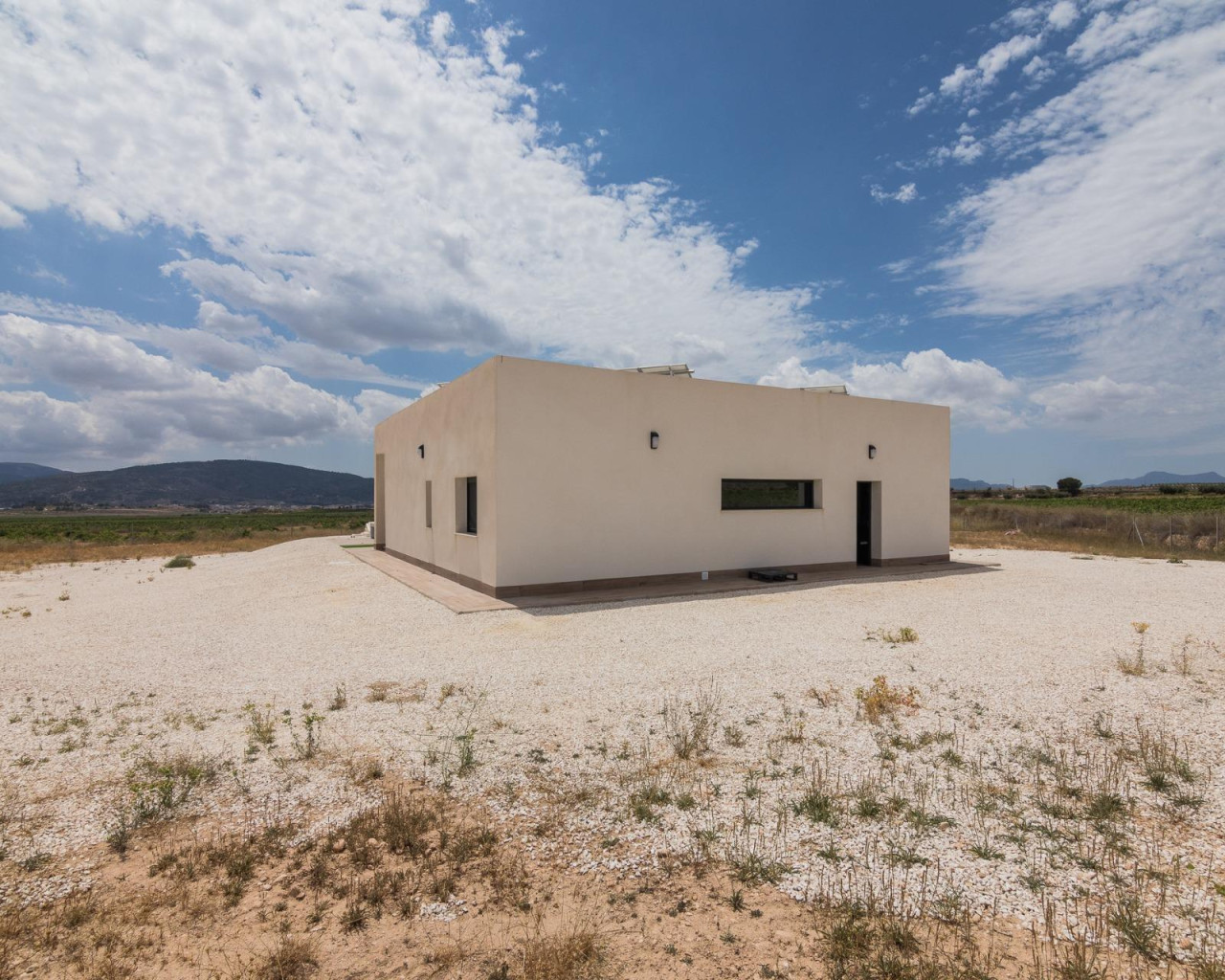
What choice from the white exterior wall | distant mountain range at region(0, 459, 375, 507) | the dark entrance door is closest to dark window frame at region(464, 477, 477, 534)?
the white exterior wall

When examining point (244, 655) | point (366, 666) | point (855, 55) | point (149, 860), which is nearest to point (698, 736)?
point (149, 860)

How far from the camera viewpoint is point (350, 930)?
2.51 metres

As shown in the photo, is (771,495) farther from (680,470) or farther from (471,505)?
(471,505)

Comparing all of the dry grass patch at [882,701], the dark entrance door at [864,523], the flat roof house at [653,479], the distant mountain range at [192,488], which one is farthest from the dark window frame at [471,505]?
the distant mountain range at [192,488]

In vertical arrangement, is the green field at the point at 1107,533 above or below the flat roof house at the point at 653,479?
below

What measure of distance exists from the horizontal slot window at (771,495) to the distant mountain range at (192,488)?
10123cm

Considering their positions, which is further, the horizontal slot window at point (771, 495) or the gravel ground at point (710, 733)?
the horizontal slot window at point (771, 495)

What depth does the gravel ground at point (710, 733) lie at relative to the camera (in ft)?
9.82

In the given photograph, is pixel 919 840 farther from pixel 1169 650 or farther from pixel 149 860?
pixel 1169 650

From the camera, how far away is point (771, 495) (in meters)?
12.5

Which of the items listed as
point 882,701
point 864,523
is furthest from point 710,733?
point 864,523

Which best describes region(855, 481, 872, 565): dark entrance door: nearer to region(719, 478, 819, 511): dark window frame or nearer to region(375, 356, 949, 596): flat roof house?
region(375, 356, 949, 596): flat roof house

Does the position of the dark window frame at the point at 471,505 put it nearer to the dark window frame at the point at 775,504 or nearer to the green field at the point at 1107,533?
the dark window frame at the point at 775,504

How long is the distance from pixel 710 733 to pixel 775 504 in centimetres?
869
